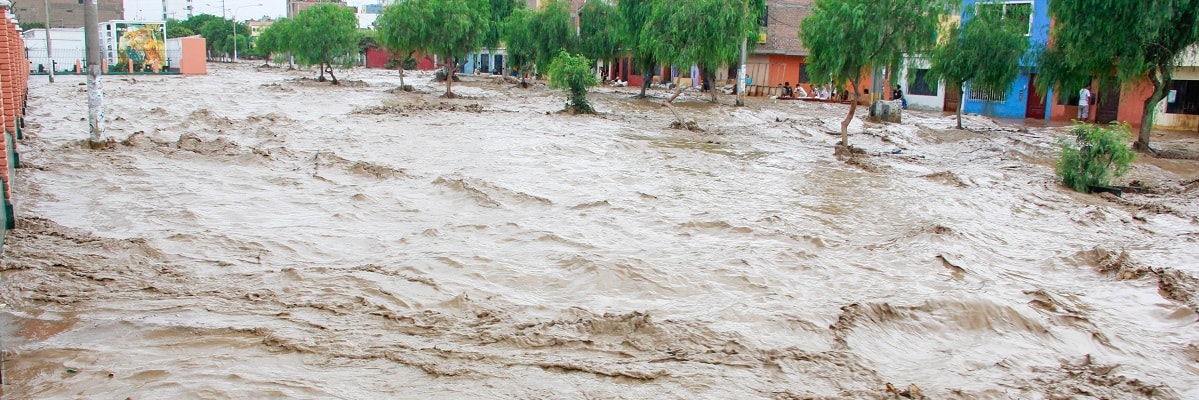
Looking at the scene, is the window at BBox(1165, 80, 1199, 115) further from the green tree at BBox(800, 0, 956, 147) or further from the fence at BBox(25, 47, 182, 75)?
the fence at BBox(25, 47, 182, 75)

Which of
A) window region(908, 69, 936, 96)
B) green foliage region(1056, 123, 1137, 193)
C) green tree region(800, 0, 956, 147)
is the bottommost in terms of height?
green foliage region(1056, 123, 1137, 193)

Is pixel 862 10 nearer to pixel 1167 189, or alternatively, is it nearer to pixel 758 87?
pixel 1167 189

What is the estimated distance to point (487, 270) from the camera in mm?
7406

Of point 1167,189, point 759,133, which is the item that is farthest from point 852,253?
point 759,133

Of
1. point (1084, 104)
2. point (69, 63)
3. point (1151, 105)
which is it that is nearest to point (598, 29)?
point (1084, 104)

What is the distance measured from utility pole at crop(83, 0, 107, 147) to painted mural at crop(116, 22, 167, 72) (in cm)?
4199

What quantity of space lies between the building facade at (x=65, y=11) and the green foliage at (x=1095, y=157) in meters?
81.5

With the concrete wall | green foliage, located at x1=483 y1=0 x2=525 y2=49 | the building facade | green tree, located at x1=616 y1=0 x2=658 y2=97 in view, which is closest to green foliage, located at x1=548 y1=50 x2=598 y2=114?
green tree, located at x1=616 y1=0 x2=658 y2=97

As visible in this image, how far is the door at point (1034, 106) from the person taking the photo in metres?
31.3

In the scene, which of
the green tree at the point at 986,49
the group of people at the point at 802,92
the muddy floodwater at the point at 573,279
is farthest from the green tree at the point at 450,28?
the muddy floodwater at the point at 573,279

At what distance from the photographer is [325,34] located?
140 feet

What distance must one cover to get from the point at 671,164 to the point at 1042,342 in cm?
964

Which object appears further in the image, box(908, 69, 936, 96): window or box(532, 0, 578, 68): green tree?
box(532, 0, 578, 68): green tree

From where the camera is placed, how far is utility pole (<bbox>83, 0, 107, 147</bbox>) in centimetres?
1357
